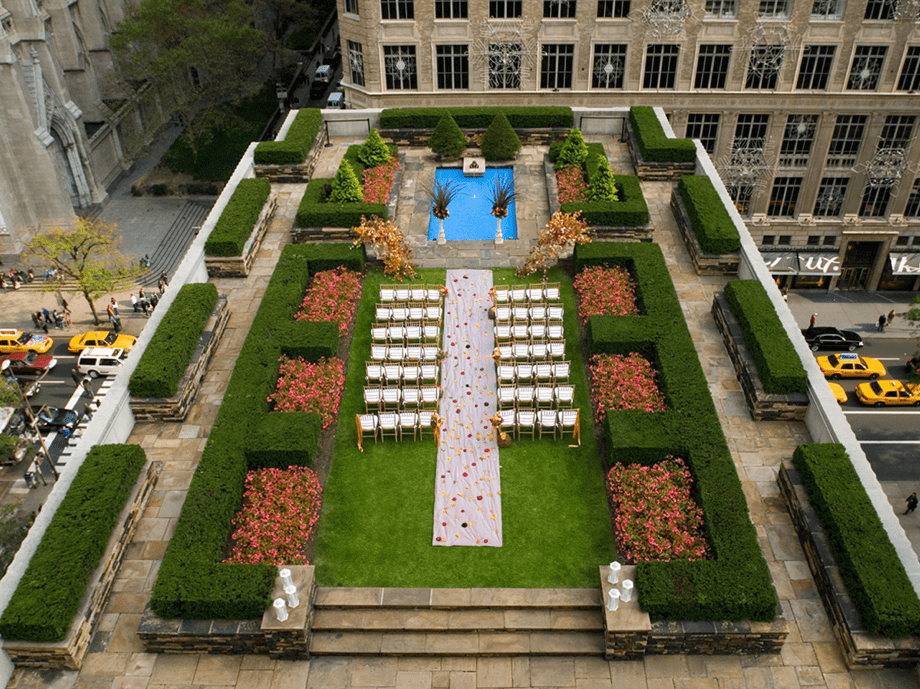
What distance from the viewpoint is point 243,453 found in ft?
65.5

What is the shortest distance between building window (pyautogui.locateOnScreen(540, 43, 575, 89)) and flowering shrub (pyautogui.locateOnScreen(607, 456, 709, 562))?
3772 cm

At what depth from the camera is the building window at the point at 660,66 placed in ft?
164

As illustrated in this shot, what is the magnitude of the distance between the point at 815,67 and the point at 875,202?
41.7ft

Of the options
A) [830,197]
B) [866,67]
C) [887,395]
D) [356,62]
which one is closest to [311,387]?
[356,62]

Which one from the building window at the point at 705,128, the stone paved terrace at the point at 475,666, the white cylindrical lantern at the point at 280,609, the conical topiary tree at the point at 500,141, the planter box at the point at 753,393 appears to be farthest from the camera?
the building window at the point at 705,128

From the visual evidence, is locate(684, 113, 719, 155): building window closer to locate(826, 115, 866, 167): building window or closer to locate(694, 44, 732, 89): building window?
locate(694, 44, 732, 89): building window

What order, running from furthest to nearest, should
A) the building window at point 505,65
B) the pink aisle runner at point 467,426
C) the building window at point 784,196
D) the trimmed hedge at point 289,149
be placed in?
the building window at point 784,196, the building window at point 505,65, the trimmed hedge at point 289,149, the pink aisle runner at point 467,426

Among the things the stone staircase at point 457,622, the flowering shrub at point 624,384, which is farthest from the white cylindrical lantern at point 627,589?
the flowering shrub at point 624,384

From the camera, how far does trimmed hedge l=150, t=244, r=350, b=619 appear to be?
53.6 ft

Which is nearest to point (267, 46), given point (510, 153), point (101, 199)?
point (101, 199)

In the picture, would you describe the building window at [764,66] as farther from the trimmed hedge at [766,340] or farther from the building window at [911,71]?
the trimmed hedge at [766,340]

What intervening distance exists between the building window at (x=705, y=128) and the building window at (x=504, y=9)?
1441cm

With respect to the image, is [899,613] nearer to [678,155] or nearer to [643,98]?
[678,155]

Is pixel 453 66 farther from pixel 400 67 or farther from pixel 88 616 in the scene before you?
pixel 88 616
